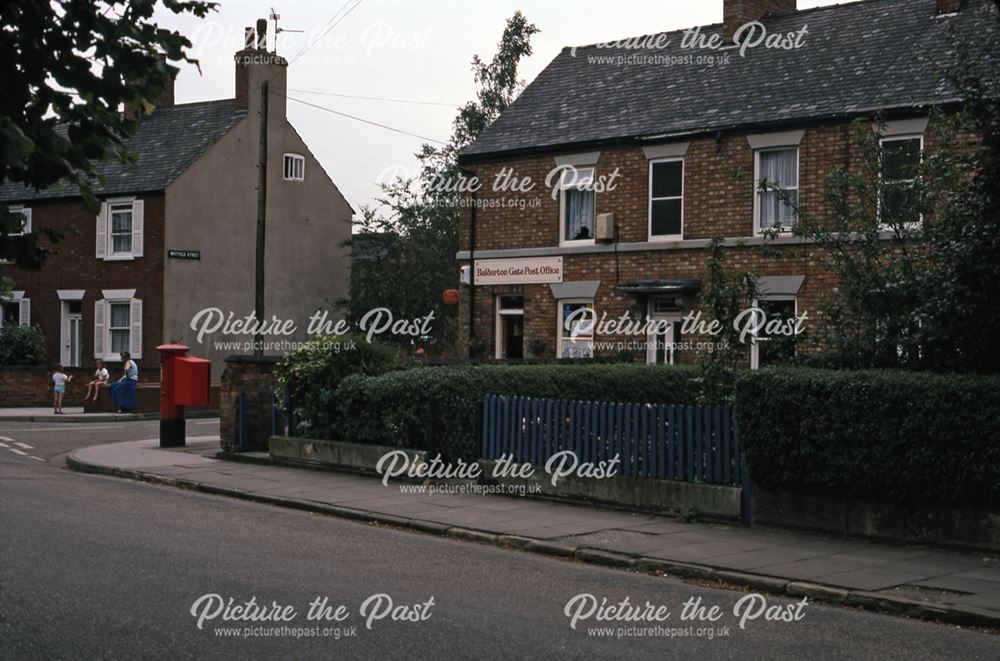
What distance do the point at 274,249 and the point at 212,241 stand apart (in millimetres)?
2674

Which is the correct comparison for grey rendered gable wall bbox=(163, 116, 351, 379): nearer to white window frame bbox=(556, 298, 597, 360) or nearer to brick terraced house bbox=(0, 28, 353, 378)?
brick terraced house bbox=(0, 28, 353, 378)

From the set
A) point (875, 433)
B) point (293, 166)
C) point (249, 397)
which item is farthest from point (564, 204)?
point (875, 433)

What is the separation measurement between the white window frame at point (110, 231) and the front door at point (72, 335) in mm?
2330

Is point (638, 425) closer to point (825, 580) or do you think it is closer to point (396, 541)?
point (396, 541)

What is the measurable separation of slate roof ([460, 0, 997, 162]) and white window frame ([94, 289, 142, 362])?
14.2 m

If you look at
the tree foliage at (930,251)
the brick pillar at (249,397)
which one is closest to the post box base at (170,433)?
the brick pillar at (249,397)

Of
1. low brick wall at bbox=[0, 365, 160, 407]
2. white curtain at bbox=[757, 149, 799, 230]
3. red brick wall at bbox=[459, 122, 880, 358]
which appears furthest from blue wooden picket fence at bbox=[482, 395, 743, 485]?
low brick wall at bbox=[0, 365, 160, 407]

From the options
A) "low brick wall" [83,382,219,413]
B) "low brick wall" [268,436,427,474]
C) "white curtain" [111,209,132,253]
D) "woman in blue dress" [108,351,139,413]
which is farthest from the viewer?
"white curtain" [111,209,132,253]

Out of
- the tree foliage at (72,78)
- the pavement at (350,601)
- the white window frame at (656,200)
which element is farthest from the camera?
the white window frame at (656,200)

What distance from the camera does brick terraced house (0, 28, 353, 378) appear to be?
36.9 m

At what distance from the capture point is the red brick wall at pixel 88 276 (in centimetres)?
3672

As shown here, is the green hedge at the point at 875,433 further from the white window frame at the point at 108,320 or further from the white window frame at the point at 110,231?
the white window frame at the point at 110,231

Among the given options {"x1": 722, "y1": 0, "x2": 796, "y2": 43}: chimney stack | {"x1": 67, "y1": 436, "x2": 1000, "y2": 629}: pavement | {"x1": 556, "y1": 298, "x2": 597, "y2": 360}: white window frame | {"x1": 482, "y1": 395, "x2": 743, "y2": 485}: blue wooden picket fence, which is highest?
{"x1": 722, "y1": 0, "x2": 796, "y2": 43}: chimney stack

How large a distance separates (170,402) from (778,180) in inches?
519
